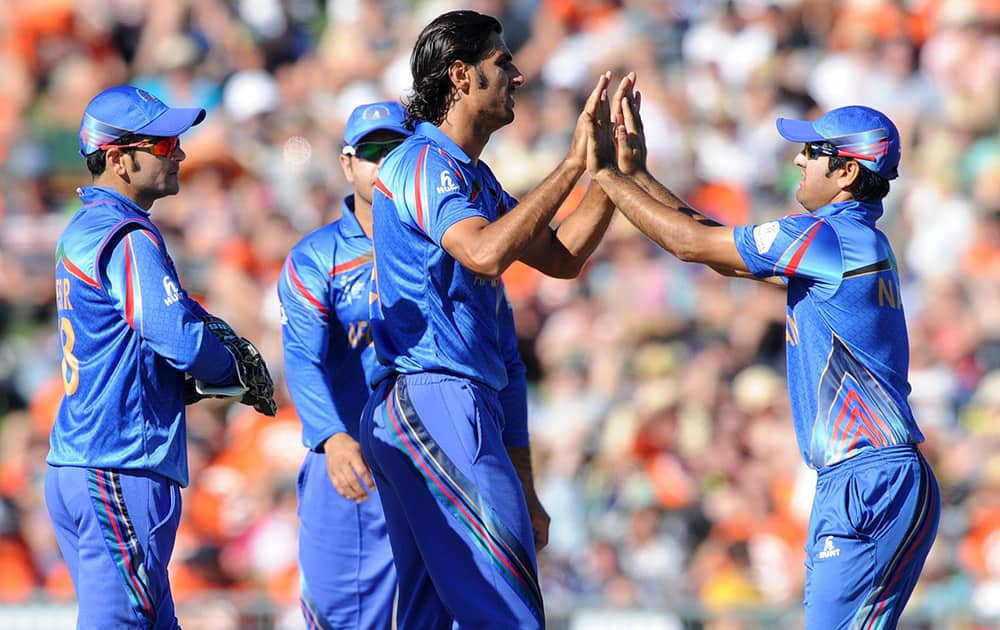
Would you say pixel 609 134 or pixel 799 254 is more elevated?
pixel 609 134

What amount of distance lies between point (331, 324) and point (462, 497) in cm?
166

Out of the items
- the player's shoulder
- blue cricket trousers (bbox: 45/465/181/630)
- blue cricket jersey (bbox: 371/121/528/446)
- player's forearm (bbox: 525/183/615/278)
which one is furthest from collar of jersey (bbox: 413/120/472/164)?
blue cricket trousers (bbox: 45/465/181/630)

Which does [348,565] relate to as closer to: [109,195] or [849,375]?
[109,195]

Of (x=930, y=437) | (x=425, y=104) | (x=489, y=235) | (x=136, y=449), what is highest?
(x=425, y=104)

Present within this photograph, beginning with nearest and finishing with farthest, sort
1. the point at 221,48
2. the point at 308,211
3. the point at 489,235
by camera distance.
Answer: the point at 489,235 < the point at 308,211 < the point at 221,48

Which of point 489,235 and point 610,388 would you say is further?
point 610,388

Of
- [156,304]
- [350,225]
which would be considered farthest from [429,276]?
[350,225]

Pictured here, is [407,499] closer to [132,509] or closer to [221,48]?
[132,509]

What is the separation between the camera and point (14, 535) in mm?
10797

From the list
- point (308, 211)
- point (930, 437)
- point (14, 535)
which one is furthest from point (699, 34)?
point (14, 535)

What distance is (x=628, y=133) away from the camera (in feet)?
20.0

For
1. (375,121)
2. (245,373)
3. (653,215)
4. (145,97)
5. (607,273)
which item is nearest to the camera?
(653,215)

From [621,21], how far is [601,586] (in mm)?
5355

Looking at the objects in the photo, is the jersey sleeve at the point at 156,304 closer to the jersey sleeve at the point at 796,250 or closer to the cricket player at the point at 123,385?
the cricket player at the point at 123,385
